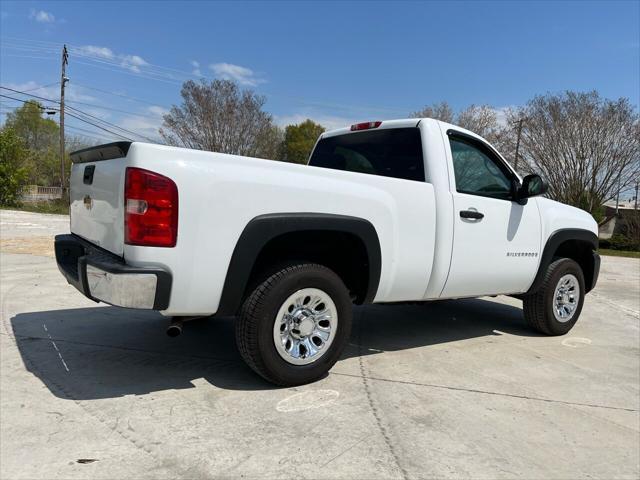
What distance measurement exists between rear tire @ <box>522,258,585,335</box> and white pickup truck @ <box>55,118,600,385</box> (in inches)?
4.7

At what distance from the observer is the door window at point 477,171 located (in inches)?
170

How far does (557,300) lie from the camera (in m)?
5.34

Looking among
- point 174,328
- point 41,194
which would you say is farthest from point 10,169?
point 174,328

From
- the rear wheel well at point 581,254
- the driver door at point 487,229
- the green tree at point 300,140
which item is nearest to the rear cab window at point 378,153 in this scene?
the driver door at point 487,229

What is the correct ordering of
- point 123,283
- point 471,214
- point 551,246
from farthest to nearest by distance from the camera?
point 551,246, point 471,214, point 123,283

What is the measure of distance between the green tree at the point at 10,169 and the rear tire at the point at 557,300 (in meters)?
29.3

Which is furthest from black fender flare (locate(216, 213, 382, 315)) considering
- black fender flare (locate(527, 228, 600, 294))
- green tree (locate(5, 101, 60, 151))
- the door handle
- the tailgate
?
green tree (locate(5, 101, 60, 151))

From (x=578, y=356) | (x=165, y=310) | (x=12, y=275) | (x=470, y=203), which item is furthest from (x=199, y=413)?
(x=12, y=275)

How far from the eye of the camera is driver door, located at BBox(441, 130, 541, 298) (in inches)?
165

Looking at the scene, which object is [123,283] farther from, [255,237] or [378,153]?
[378,153]

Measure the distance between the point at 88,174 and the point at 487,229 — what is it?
3231mm

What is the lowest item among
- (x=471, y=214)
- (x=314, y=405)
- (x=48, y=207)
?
(x=314, y=405)

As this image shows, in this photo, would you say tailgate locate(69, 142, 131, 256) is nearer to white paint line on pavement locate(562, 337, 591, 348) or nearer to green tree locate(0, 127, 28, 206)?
white paint line on pavement locate(562, 337, 591, 348)

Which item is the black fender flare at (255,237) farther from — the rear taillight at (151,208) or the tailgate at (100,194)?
the tailgate at (100,194)
